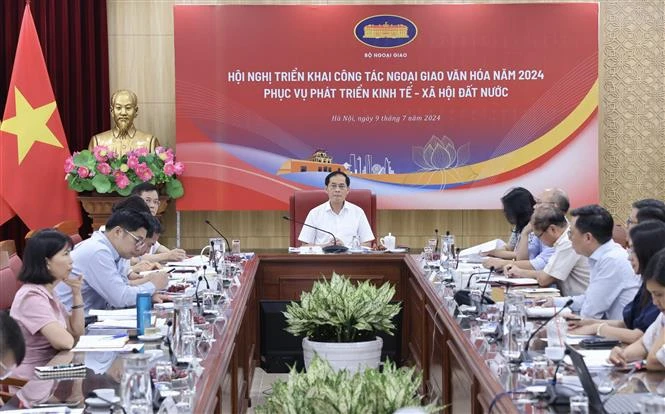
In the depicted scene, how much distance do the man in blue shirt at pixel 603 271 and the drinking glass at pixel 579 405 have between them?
1745mm

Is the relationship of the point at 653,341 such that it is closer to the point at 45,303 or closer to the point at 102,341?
the point at 102,341

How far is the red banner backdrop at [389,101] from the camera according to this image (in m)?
7.87

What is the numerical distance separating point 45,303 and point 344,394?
1.40m

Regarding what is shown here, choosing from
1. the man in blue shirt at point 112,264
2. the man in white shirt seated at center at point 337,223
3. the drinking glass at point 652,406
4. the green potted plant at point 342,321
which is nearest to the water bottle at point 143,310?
the man in blue shirt at point 112,264

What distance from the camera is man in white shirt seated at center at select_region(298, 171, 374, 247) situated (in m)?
6.79

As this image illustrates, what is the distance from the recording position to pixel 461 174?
800 cm

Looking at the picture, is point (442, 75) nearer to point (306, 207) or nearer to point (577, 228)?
point (306, 207)

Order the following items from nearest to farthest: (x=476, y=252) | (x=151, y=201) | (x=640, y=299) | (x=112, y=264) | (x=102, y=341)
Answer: (x=102, y=341), (x=640, y=299), (x=112, y=264), (x=476, y=252), (x=151, y=201)

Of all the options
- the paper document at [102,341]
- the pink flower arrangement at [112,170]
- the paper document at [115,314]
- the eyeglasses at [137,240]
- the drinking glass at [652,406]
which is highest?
the pink flower arrangement at [112,170]

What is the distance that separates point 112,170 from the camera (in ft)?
24.7

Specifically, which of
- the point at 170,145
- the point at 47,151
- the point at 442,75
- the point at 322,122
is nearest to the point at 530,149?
the point at 442,75

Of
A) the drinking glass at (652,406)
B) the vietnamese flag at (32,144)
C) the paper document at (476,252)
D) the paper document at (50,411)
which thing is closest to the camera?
the drinking glass at (652,406)

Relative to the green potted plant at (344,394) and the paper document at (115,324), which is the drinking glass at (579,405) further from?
the paper document at (115,324)

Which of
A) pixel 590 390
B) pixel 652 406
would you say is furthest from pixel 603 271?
pixel 652 406
